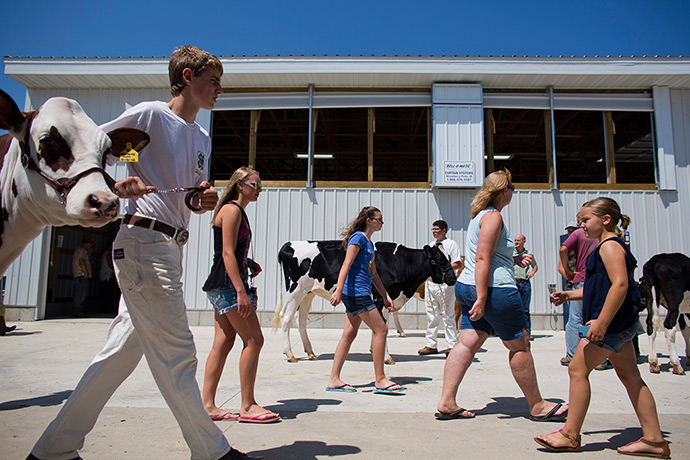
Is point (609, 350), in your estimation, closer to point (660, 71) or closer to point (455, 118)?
point (455, 118)

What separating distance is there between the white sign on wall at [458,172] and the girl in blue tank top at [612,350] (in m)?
8.49

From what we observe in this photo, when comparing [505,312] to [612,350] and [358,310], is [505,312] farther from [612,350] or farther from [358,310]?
[358,310]

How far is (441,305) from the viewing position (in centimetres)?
793

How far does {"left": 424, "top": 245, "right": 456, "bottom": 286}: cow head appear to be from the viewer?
7.62 m

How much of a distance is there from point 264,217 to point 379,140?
28.4ft

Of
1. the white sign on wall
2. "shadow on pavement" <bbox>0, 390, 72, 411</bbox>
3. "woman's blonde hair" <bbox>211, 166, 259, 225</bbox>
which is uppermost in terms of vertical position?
the white sign on wall

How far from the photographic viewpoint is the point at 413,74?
11.6 m

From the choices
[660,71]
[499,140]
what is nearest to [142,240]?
[660,71]

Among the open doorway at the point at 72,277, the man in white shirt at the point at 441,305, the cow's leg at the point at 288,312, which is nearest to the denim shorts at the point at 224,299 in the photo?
the cow's leg at the point at 288,312

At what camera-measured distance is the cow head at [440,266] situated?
25.0ft

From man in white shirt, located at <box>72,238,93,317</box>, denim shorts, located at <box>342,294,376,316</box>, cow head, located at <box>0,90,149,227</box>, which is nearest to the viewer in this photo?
cow head, located at <box>0,90,149,227</box>

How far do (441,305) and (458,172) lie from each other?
15.2ft

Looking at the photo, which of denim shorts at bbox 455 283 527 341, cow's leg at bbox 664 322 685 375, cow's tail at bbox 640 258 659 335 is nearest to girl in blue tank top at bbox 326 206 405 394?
denim shorts at bbox 455 283 527 341

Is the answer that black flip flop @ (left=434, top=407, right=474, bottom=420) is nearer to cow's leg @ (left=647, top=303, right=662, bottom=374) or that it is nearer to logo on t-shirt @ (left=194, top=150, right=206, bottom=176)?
logo on t-shirt @ (left=194, top=150, right=206, bottom=176)
